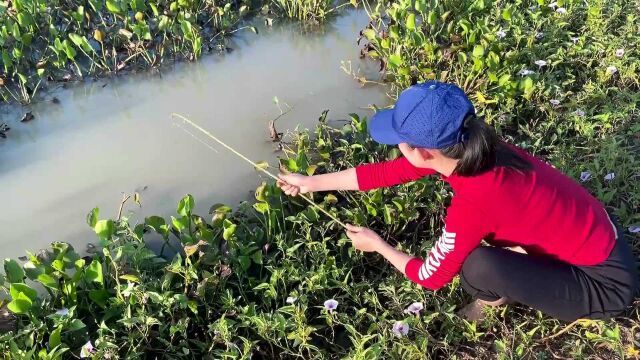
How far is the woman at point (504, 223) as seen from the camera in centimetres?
157

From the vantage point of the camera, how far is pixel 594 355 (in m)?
2.05

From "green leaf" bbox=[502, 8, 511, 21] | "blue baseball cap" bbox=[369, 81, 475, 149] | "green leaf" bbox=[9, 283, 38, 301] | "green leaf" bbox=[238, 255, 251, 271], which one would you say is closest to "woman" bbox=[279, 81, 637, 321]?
"blue baseball cap" bbox=[369, 81, 475, 149]

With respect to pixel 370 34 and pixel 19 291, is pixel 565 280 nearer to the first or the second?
pixel 19 291

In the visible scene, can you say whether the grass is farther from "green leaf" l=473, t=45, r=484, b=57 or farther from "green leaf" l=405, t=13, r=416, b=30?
"green leaf" l=405, t=13, r=416, b=30

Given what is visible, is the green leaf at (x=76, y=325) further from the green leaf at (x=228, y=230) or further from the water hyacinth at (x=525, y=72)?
the water hyacinth at (x=525, y=72)

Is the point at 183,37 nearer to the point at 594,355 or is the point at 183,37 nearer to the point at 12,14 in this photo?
the point at 12,14

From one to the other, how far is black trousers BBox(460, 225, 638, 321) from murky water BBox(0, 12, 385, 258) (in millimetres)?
1334

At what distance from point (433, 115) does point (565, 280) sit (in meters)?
0.73

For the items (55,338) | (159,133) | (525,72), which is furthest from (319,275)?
(525,72)

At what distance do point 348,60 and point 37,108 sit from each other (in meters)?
1.81

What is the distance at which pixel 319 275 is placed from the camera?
7.13 ft

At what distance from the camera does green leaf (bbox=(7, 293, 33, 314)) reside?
1.89 meters

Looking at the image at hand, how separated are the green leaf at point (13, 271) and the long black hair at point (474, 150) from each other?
1460mm

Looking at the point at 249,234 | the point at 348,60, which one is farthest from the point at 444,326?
the point at 348,60
